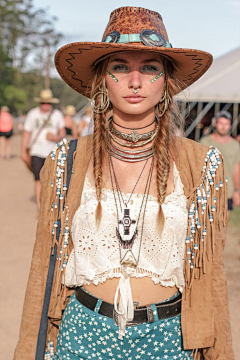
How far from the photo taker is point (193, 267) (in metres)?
2.23

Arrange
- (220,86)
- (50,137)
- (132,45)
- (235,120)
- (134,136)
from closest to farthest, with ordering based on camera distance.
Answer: (132,45) < (134,136) < (50,137) < (235,120) < (220,86)

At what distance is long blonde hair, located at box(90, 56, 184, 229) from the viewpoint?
7.48 ft

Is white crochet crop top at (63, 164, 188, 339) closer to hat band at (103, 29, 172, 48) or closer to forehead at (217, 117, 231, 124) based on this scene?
hat band at (103, 29, 172, 48)

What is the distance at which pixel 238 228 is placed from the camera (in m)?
9.12

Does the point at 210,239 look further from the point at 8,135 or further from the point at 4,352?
the point at 8,135

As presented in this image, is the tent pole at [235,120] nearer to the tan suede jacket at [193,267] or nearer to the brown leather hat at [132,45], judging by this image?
the brown leather hat at [132,45]

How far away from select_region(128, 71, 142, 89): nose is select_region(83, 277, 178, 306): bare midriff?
81cm

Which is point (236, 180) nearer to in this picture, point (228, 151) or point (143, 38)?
point (228, 151)

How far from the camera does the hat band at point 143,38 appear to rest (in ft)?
7.03

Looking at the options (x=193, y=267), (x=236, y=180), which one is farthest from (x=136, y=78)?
Answer: (x=236, y=180)

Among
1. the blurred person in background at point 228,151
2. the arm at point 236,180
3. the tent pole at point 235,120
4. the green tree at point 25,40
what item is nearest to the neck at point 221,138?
the blurred person in background at point 228,151

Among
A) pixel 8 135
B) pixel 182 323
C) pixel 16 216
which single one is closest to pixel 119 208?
pixel 182 323

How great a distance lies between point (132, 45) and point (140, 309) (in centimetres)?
108

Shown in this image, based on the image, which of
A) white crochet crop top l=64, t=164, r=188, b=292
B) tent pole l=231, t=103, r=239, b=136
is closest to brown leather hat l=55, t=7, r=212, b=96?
white crochet crop top l=64, t=164, r=188, b=292
